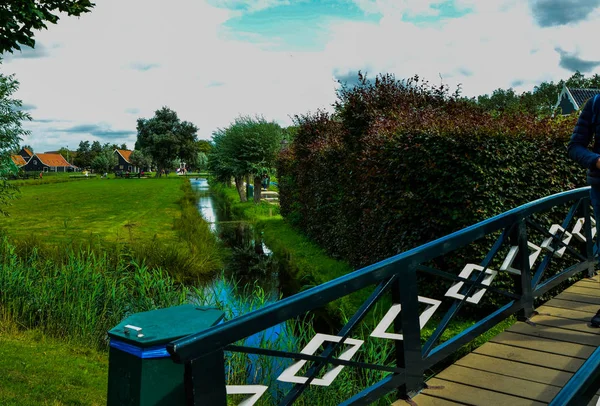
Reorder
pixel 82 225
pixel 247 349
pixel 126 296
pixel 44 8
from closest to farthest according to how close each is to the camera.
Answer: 1. pixel 247 349
2. pixel 44 8
3. pixel 126 296
4. pixel 82 225

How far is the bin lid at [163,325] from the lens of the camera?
10.0 ft

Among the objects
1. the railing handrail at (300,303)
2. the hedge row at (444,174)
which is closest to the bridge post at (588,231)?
the hedge row at (444,174)

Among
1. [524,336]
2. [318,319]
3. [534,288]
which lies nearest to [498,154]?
[534,288]

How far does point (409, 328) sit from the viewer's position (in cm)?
343

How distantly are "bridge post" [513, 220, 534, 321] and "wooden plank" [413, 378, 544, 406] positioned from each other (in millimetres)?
1647

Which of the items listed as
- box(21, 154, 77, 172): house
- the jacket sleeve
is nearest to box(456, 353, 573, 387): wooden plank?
the jacket sleeve

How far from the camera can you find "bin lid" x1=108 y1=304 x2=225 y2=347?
3.05m

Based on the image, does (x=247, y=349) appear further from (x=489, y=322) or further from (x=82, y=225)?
(x=82, y=225)

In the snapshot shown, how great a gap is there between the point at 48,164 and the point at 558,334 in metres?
157

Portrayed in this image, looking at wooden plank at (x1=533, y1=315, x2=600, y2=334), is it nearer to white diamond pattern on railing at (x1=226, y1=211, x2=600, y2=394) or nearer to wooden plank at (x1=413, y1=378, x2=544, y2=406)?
white diamond pattern on railing at (x1=226, y1=211, x2=600, y2=394)

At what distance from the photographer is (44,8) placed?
6160 millimetres

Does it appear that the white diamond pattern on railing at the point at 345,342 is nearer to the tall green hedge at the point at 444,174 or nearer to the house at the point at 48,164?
the tall green hedge at the point at 444,174

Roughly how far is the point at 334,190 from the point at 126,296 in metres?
6.43

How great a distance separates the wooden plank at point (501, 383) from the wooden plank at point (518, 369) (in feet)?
0.23
